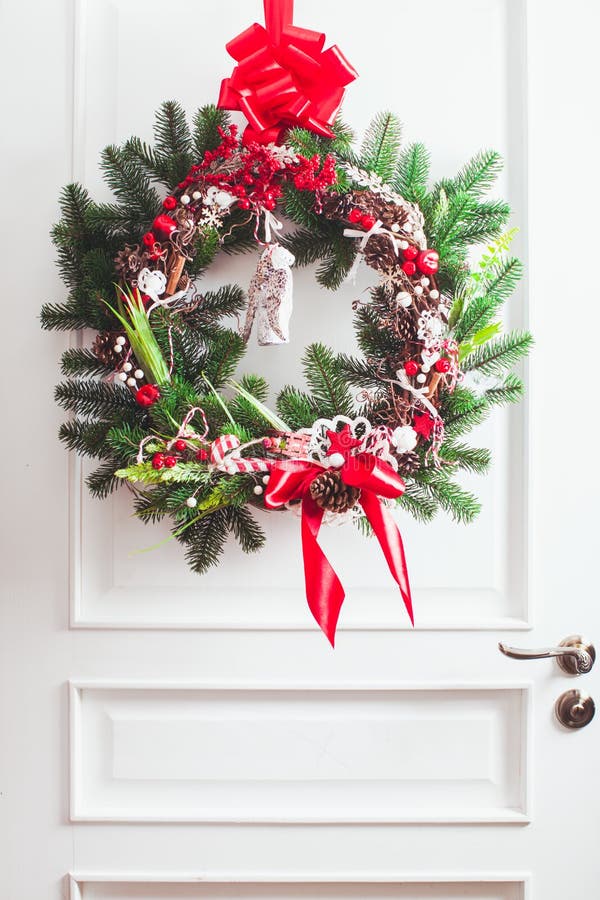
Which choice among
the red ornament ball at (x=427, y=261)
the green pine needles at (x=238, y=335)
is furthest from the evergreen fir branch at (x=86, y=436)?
the red ornament ball at (x=427, y=261)

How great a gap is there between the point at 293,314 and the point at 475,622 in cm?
54

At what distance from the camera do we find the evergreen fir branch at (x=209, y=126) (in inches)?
34.9

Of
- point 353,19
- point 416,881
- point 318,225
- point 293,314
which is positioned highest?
point 353,19

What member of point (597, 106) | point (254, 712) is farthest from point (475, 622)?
point (597, 106)

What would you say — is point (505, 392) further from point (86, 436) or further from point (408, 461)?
point (86, 436)

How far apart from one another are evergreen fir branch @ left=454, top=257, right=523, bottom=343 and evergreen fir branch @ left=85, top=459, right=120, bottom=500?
504 mm

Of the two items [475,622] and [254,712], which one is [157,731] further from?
[475,622]

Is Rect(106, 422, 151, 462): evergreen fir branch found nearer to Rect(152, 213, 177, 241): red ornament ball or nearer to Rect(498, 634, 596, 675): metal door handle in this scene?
Rect(152, 213, 177, 241): red ornament ball

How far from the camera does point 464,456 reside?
875 millimetres

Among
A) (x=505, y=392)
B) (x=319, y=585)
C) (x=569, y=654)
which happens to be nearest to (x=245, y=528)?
(x=319, y=585)

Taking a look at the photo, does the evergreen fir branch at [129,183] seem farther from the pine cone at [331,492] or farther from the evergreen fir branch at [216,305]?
the pine cone at [331,492]

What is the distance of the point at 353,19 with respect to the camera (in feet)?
3.23

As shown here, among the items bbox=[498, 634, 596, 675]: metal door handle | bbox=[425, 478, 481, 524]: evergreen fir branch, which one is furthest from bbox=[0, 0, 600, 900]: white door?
bbox=[425, 478, 481, 524]: evergreen fir branch

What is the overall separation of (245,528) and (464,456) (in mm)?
310
